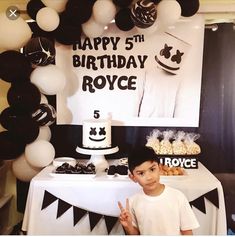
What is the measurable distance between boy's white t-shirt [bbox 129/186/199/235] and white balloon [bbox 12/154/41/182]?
3.00ft

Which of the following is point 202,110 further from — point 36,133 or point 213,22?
point 36,133

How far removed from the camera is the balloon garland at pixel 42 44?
2176mm


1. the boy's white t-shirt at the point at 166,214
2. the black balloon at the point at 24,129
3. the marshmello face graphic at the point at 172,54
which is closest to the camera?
the boy's white t-shirt at the point at 166,214

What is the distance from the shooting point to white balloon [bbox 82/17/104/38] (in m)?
2.31

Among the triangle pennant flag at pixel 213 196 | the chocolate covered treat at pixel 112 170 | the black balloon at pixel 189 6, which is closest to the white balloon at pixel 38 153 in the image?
the chocolate covered treat at pixel 112 170

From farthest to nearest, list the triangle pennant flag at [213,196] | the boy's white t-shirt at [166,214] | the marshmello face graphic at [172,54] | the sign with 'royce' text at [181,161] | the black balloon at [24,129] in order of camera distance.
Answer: the marshmello face graphic at [172,54], the sign with 'royce' text at [181,161], the black balloon at [24,129], the triangle pennant flag at [213,196], the boy's white t-shirt at [166,214]

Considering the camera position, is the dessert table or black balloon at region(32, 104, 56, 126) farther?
black balloon at region(32, 104, 56, 126)

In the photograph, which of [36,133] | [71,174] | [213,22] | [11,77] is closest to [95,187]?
[71,174]

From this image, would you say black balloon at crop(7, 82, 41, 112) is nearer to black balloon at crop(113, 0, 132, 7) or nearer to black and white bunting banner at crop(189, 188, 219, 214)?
black balloon at crop(113, 0, 132, 7)

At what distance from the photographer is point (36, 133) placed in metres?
2.28

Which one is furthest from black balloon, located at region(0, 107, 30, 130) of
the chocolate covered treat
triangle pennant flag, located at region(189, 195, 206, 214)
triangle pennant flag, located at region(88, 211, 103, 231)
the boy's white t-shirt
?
triangle pennant flag, located at region(189, 195, 206, 214)

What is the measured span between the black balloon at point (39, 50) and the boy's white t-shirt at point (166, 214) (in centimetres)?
103

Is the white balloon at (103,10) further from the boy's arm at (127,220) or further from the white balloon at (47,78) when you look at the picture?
the boy's arm at (127,220)

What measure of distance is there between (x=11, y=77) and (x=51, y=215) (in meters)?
0.85
